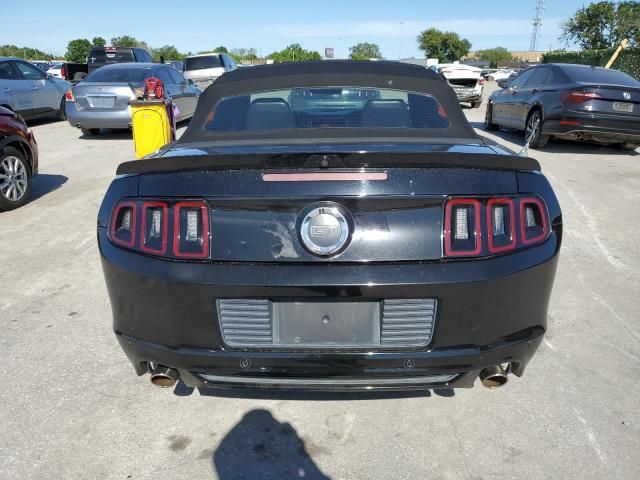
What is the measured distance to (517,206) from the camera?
6.91 feet

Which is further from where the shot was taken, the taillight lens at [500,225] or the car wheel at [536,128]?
the car wheel at [536,128]

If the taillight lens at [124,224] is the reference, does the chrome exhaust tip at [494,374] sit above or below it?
below

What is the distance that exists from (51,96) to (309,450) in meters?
14.0

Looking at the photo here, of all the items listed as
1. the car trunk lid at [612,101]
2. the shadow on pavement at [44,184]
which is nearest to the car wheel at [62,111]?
the shadow on pavement at [44,184]

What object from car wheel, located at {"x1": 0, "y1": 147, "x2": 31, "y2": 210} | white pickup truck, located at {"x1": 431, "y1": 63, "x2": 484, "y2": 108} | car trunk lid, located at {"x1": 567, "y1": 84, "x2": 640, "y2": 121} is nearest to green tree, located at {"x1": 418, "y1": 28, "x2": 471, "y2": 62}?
white pickup truck, located at {"x1": 431, "y1": 63, "x2": 484, "y2": 108}

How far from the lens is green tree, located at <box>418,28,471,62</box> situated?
8575 centimetres

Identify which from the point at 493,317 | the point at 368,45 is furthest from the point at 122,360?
the point at 368,45

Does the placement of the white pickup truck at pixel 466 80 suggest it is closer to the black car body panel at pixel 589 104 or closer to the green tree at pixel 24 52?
the black car body panel at pixel 589 104

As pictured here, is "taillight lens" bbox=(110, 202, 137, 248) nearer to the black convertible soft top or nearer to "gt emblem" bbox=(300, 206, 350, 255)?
"gt emblem" bbox=(300, 206, 350, 255)

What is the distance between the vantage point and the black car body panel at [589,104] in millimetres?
8852

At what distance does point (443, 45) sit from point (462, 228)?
9224 centimetres

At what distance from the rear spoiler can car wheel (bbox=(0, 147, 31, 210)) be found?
498 cm

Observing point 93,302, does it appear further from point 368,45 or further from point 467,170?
point 368,45

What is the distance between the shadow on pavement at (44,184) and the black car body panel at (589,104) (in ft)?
26.6
